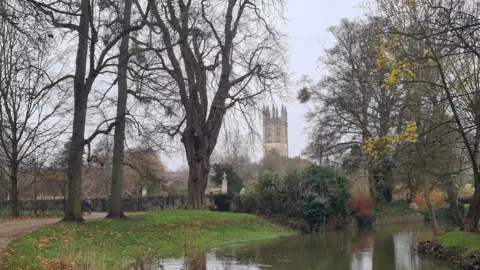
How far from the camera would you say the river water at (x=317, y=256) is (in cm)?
1500

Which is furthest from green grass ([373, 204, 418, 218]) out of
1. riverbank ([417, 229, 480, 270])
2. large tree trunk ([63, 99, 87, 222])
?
large tree trunk ([63, 99, 87, 222])

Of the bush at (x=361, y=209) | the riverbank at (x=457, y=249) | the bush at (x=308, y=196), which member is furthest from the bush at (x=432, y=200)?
the riverbank at (x=457, y=249)

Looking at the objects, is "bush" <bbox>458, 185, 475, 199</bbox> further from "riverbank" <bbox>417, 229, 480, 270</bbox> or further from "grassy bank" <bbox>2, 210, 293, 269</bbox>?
"riverbank" <bbox>417, 229, 480, 270</bbox>

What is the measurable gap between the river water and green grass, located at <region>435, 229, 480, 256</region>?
0.87 metres

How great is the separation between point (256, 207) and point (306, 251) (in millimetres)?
14331

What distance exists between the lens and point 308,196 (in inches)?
1217

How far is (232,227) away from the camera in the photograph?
2673 cm

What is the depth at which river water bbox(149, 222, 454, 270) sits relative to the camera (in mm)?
15000

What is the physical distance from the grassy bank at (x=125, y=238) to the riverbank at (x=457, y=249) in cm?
750

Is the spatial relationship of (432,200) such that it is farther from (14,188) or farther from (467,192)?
(14,188)

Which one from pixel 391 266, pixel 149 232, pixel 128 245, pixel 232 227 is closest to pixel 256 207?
pixel 232 227

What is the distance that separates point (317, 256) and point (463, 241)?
4848 millimetres

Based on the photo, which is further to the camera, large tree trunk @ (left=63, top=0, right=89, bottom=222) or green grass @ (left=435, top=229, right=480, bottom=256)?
large tree trunk @ (left=63, top=0, right=89, bottom=222)

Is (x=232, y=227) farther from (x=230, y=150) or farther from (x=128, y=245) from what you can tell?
(x=128, y=245)
